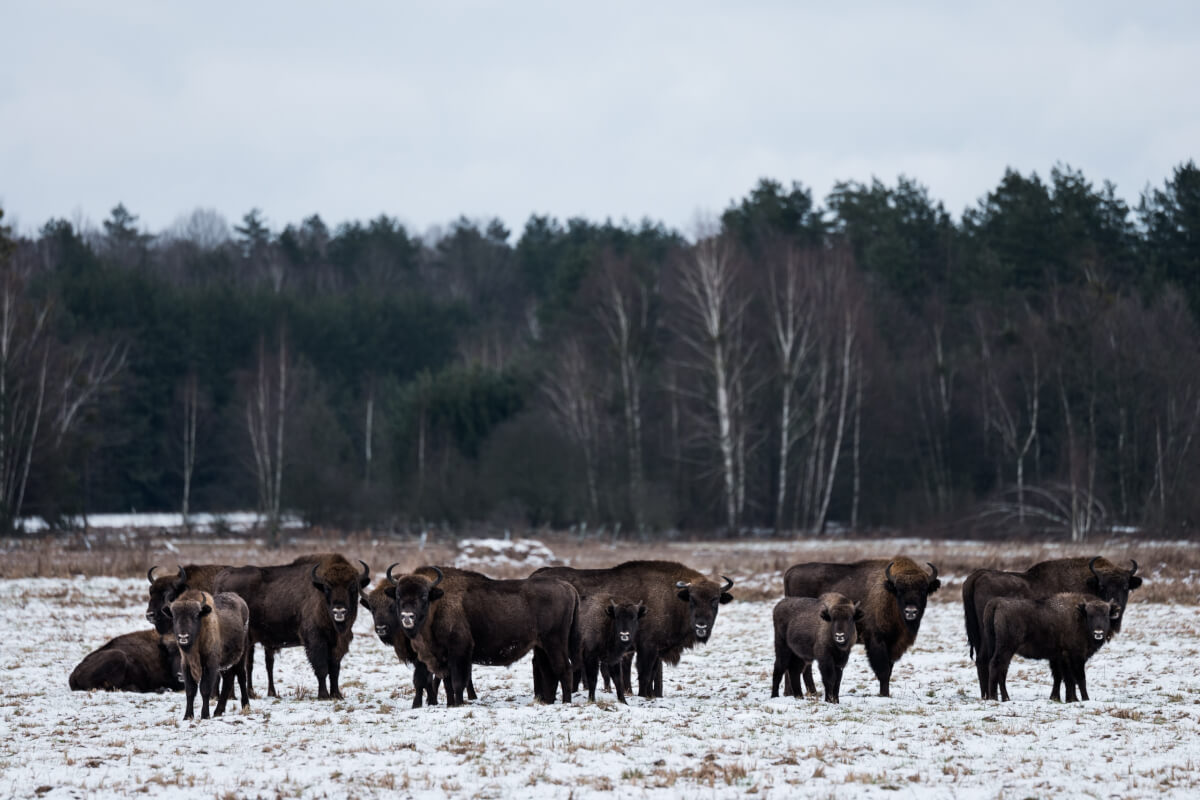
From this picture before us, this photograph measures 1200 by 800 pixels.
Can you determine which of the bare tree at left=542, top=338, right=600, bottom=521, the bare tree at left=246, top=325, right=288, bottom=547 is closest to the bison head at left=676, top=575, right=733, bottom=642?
the bare tree at left=246, top=325, right=288, bottom=547

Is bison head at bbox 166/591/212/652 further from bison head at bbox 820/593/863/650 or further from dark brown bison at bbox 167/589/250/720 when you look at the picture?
bison head at bbox 820/593/863/650

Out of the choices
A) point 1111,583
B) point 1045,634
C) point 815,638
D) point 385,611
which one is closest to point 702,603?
point 815,638

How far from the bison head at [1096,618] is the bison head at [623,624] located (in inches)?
212

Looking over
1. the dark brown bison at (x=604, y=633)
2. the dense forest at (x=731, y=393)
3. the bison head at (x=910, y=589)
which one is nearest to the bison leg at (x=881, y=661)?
the bison head at (x=910, y=589)

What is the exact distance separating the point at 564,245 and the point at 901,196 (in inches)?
1431

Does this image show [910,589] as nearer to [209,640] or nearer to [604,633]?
[604,633]

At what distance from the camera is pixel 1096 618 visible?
46.9 ft

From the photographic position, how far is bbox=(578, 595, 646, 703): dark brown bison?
14.5 metres

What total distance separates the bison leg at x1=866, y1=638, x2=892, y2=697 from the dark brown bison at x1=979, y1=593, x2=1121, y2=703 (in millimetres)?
1197

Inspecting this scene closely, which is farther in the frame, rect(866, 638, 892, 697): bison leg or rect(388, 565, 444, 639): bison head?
rect(866, 638, 892, 697): bison leg

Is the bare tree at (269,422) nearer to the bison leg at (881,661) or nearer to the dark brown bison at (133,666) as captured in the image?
the dark brown bison at (133,666)

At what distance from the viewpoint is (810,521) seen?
189ft

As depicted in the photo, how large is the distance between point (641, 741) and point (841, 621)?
154 inches

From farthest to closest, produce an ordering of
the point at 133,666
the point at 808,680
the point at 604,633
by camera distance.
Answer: the point at 133,666
the point at 808,680
the point at 604,633
